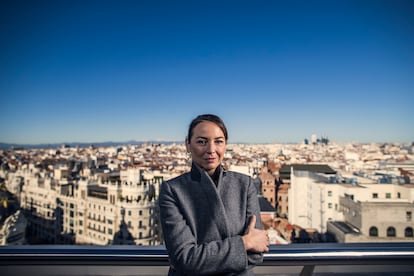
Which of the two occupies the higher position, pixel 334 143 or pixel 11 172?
pixel 334 143

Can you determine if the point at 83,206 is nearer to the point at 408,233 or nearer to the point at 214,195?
the point at 408,233

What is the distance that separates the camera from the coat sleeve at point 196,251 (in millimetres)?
409

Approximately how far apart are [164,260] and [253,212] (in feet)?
1.30

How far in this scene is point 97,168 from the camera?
41.9 ft

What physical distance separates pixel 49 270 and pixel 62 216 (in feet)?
42.0

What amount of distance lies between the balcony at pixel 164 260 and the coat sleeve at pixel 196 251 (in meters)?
0.36

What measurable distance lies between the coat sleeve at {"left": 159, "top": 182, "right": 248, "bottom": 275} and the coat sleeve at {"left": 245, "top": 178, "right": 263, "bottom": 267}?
0.03 meters

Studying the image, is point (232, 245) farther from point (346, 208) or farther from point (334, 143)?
point (334, 143)

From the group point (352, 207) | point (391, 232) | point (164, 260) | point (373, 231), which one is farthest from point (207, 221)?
point (352, 207)

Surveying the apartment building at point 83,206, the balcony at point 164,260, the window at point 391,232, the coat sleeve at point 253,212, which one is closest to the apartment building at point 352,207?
the window at point 391,232

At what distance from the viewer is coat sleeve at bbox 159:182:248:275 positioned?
409 millimetres

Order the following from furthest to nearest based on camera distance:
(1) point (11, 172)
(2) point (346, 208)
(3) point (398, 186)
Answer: (1) point (11, 172), (2) point (346, 208), (3) point (398, 186)

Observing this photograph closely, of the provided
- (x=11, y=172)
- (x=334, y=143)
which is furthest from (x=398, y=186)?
(x=11, y=172)

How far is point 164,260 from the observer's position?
29.7 inches
